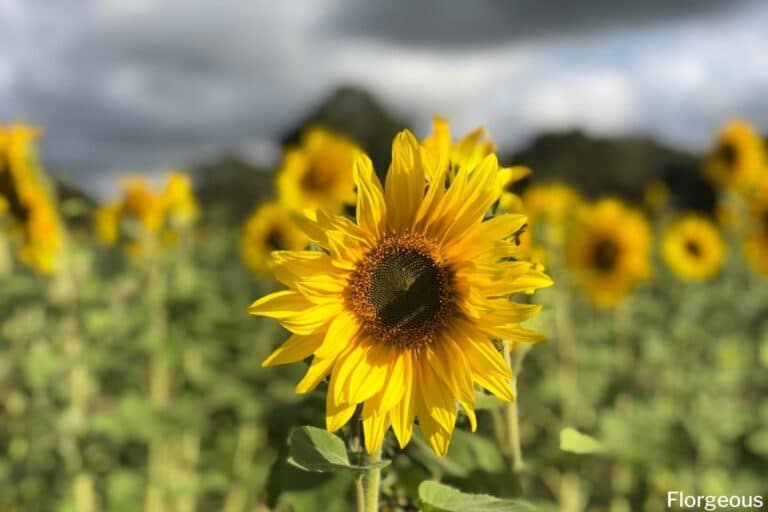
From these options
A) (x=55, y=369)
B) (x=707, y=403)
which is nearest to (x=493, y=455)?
(x=55, y=369)

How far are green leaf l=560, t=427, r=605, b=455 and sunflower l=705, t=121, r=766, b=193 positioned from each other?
5.59m

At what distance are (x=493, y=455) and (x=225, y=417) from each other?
3250 mm

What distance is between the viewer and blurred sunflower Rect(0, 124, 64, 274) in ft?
11.6

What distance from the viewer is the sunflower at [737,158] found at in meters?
6.48

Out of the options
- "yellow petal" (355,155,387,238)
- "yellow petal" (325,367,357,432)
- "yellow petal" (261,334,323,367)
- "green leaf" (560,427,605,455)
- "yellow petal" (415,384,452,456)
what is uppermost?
"yellow petal" (355,155,387,238)

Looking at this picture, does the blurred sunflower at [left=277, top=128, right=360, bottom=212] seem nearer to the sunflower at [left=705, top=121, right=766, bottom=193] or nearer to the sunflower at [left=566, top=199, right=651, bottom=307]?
the sunflower at [left=566, top=199, right=651, bottom=307]

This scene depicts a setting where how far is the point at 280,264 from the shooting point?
119cm

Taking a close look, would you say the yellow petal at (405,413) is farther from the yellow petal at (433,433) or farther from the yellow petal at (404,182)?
the yellow petal at (404,182)

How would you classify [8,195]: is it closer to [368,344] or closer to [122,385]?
[122,385]

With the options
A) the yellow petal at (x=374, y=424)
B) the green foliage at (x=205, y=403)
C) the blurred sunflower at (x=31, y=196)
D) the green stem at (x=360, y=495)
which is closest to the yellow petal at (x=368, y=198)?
the yellow petal at (x=374, y=424)

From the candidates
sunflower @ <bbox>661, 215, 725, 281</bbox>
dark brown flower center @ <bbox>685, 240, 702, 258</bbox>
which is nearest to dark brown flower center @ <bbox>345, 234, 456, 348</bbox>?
sunflower @ <bbox>661, 215, 725, 281</bbox>

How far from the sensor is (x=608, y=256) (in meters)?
4.85

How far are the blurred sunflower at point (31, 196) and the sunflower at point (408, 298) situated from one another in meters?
2.60

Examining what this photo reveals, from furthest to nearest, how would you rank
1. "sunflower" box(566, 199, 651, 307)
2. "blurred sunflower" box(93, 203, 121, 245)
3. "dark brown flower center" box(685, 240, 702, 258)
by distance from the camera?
1. "dark brown flower center" box(685, 240, 702, 258)
2. "sunflower" box(566, 199, 651, 307)
3. "blurred sunflower" box(93, 203, 121, 245)
